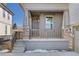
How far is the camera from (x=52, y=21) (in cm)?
319

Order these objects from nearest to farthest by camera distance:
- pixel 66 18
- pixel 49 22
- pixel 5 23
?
1. pixel 5 23
2. pixel 66 18
3. pixel 49 22

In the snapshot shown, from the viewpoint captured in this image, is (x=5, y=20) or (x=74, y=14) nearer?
(x=5, y=20)

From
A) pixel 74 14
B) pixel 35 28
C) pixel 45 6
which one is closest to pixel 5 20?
pixel 35 28

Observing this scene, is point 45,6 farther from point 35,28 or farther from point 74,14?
point 74,14

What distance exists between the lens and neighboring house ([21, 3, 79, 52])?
121 inches

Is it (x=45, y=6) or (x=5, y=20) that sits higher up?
(x=45, y=6)

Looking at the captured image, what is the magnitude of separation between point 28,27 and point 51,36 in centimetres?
44

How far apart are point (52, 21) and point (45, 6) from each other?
0.30 m

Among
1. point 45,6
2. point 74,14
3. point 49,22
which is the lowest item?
point 49,22

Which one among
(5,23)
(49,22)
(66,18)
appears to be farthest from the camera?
(49,22)

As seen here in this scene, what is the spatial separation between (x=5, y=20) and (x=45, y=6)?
2.41 ft

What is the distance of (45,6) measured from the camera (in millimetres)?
3090

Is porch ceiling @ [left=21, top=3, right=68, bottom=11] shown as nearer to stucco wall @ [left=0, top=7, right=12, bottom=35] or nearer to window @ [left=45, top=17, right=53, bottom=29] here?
window @ [left=45, top=17, right=53, bottom=29]

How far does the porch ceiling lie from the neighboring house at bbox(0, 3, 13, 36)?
293mm
